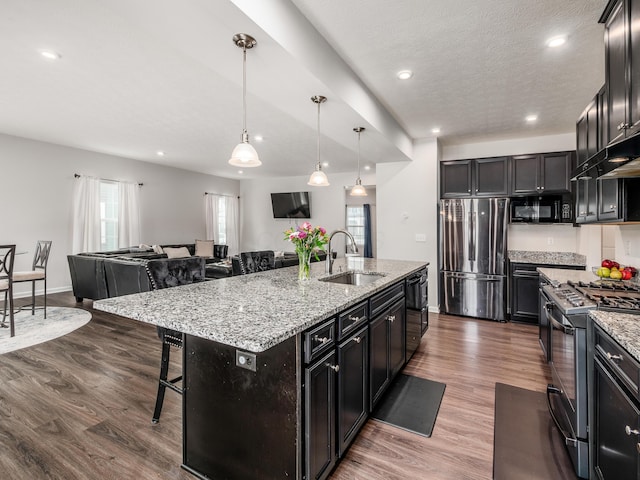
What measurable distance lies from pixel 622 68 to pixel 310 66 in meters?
1.74

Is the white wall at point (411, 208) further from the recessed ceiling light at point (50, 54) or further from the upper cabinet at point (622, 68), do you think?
the recessed ceiling light at point (50, 54)

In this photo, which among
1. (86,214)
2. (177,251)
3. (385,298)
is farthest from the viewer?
(177,251)

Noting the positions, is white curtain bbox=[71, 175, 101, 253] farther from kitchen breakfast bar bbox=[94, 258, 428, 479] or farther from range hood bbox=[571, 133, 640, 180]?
range hood bbox=[571, 133, 640, 180]

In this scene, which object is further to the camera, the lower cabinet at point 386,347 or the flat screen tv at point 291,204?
the flat screen tv at point 291,204

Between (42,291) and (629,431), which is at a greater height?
(629,431)

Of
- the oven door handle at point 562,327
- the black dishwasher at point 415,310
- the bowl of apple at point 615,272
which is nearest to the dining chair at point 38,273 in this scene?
the black dishwasher at point 415,310

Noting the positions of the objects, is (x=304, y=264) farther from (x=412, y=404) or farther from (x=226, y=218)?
(x=226, y=218)

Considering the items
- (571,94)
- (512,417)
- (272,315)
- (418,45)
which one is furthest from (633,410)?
(571,94)

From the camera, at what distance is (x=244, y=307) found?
1.65 m

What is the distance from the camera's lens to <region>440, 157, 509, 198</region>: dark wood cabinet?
4.60 meters

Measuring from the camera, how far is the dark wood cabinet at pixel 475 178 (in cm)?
460

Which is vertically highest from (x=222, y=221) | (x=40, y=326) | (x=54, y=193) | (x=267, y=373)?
(x=54, y=193)

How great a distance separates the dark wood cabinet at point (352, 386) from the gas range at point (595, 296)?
46.2 inches

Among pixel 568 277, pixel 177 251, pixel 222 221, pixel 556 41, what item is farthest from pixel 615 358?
pixel 222 221
